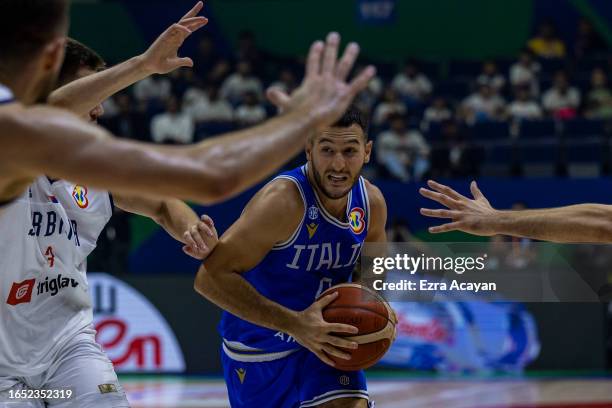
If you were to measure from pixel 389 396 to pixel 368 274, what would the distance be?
16.4ft

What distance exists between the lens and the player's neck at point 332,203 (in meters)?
4.89

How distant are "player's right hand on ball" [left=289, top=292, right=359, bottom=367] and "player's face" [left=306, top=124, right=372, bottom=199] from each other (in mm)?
603

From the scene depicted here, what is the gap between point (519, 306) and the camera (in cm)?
1112

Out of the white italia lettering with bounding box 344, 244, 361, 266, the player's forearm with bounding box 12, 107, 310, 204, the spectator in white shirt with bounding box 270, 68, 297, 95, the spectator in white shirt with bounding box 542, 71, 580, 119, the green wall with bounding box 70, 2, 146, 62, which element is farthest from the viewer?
the green wall with bounding box 70, 2, 146, 62

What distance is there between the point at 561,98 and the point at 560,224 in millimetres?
12713

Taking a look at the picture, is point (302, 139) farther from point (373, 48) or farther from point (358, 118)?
point (373, 48)

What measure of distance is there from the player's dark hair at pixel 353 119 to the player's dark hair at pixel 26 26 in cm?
224

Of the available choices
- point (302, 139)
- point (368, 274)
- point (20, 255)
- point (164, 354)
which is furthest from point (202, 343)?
point (302, 139)

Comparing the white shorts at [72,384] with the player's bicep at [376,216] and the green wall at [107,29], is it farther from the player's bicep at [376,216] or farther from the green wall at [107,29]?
the green wall at [107,29]

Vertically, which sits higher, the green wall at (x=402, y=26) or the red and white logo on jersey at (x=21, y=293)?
the green wall at (x=402, y=26)

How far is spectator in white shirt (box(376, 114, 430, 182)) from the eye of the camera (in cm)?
1384

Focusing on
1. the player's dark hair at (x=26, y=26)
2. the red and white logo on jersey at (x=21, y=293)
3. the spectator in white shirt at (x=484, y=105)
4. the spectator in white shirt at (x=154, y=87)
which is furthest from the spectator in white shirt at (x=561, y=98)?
the player's dark hair at (x=26, y=26)

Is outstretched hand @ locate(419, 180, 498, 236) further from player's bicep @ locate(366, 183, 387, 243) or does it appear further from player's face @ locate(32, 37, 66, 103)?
player's face @ locate(32, 37, 66, 103)

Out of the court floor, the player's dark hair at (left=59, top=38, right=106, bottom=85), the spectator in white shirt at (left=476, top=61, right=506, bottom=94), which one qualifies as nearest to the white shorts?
the player's dark hair at (left=59, top=38, right=106, bottom=85)
